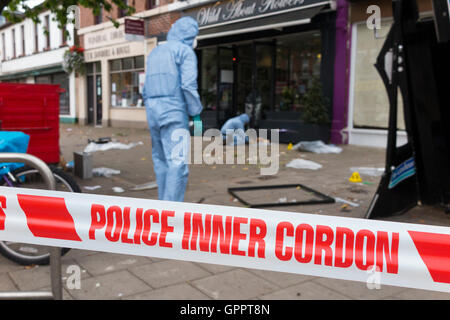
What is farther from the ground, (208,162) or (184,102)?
(184,102)

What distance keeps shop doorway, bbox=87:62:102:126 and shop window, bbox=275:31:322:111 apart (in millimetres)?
11573

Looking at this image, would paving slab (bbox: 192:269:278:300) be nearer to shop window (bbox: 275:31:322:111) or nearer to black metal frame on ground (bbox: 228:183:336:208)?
black metal frame on ground (bbox: 228:183:336:208)

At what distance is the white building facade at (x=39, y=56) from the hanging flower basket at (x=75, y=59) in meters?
0.75

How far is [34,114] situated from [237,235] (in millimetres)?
5375

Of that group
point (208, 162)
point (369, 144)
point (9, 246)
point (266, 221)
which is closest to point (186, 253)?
point (266, 221)

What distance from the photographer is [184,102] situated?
4398mm

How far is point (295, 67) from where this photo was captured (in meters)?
13.4

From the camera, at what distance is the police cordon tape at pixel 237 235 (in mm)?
1829

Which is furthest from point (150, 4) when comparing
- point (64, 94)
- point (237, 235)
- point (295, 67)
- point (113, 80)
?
point (237, 235)

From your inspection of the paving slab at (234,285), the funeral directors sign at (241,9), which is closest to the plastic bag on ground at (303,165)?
the paving slab at (234,285)

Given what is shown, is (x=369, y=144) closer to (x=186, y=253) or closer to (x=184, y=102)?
(x=184, y=102)

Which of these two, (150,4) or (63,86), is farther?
(63,86)

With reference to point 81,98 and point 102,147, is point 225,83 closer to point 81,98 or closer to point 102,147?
point 102,147
